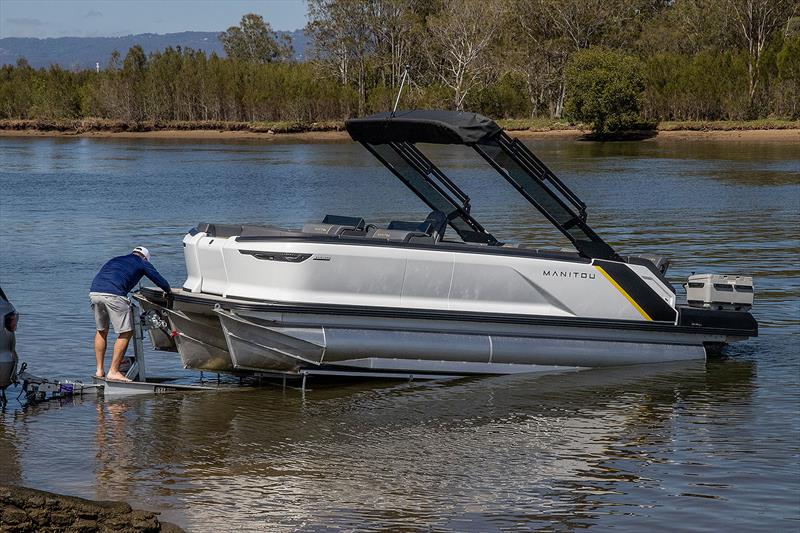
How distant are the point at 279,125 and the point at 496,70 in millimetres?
17888

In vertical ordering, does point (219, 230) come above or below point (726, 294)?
above

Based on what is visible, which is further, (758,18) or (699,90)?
(758,18)

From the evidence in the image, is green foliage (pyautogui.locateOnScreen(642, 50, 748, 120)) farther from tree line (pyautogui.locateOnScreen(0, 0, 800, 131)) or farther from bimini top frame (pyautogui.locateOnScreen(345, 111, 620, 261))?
bimini top frame (pyautogui.locateOnScreen(345, 111, 620, 261))

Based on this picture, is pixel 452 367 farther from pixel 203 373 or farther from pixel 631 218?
pixel 631 218

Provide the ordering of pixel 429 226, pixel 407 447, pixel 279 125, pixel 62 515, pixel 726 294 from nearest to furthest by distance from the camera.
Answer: pixel 62 515 < pixel 407 447 < pixel 429 226 < pixel 726 294 < pixel 279 125

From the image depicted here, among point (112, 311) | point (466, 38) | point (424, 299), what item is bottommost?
point (112, 311)

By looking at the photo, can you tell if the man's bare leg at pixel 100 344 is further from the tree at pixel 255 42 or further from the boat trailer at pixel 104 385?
the tree at pixel 255 42

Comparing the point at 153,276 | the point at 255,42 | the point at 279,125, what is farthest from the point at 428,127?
the point at 255,42

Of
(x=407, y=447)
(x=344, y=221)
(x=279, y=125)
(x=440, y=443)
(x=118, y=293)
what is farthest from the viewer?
(x=279, y=125)

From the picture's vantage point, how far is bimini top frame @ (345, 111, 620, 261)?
1211 centimetres

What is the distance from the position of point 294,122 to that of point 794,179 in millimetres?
59252

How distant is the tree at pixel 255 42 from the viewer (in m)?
161

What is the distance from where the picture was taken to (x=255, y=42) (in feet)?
534

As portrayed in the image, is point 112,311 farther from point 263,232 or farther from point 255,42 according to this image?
point 255,42
